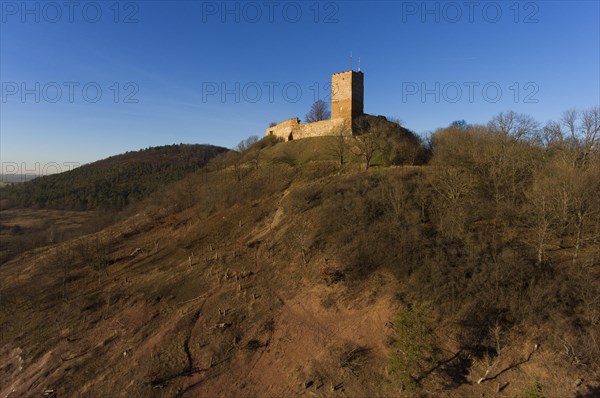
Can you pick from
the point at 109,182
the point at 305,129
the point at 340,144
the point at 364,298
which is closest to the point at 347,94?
the point at 340,144

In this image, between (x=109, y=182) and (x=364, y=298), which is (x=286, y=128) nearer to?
(x=364, y=298)

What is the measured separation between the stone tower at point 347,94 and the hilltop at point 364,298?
47.2 ft

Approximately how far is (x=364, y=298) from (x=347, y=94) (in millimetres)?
28619

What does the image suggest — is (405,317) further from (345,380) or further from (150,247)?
(150,247)

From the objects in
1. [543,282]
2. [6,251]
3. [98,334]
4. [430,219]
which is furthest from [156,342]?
[6,251]

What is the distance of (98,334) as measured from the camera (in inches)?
752

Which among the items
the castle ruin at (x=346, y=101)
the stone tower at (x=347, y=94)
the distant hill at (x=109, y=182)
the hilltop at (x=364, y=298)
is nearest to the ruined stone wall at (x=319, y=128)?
the castle ruin at (x=346, y=101)

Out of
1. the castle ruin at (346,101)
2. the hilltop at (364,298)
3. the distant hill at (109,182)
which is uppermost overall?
the castle ruin at (346,101)

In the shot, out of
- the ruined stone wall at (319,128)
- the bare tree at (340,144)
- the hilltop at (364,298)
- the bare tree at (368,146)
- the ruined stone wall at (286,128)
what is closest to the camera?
the hilltop at (364,298)

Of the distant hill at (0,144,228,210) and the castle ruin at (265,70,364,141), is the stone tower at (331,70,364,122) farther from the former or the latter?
the distant hill at (0,144,228,210)

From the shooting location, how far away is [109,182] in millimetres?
101938

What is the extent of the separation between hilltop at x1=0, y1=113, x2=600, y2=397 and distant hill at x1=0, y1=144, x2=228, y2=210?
6155 centimetres

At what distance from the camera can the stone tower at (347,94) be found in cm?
3997

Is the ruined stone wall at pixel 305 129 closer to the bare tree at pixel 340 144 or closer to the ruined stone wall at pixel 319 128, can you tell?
the ruined stone wall at pixel 319 128
